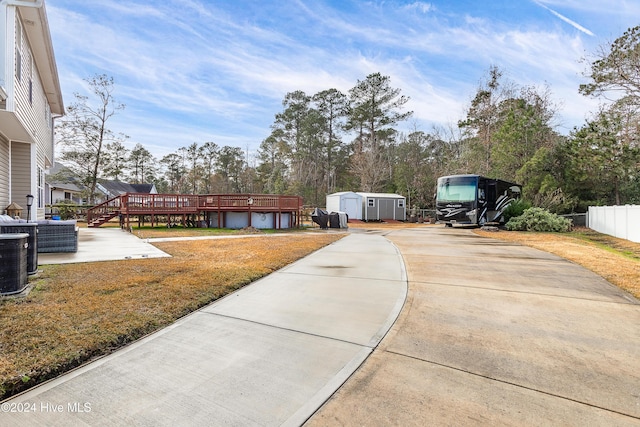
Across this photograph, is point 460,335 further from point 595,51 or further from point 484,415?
point 595,51

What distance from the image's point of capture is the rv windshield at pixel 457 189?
16.1 m

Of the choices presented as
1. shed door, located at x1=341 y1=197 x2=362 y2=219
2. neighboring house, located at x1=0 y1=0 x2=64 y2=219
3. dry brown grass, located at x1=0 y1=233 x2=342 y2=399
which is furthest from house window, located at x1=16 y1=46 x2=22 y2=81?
shed door, located at x1=341 y1=197 x2=362 y2=219

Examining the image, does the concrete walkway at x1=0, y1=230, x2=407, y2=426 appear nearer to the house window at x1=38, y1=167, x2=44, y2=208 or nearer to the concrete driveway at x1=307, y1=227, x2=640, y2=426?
the concrete driveway at x1=307, y1=227, x2=640, y2=426

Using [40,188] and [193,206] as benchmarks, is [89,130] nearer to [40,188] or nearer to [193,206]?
[193,206]

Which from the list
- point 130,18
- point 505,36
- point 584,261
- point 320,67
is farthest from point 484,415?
point 320,67

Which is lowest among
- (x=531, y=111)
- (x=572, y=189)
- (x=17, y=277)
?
(x=17, y=277)

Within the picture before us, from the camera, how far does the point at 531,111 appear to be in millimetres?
21625

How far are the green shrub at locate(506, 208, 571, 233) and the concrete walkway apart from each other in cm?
1460

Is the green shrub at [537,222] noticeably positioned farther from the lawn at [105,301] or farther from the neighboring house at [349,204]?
the neighboring house at [349,204]

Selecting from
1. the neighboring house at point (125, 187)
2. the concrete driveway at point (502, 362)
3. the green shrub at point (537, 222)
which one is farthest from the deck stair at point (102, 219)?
the neighboring house at point (125, 187)

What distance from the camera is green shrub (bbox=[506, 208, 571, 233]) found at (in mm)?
15719

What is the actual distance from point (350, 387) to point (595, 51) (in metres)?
19.9

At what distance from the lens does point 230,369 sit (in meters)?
2.50

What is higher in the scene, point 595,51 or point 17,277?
point 595,51
